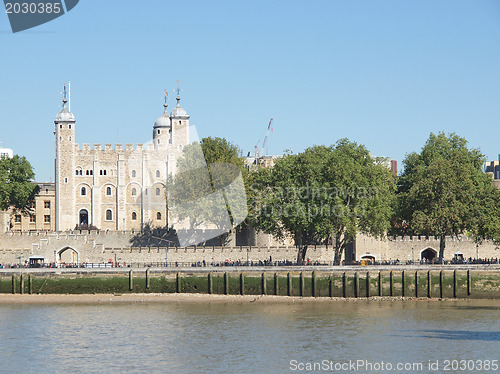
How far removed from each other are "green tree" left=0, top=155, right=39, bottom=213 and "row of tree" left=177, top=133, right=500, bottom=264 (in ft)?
93.9

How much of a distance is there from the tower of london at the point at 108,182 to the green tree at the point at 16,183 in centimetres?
364

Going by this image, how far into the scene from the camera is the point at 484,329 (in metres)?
54.7

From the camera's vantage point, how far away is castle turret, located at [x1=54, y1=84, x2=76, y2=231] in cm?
10525

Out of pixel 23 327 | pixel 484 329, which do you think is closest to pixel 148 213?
pixel 23 327

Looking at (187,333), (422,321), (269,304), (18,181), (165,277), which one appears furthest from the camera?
(18,181)

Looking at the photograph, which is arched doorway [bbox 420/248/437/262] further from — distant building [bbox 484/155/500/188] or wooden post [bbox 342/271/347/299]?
distant building [bbox 484/155/500/188]

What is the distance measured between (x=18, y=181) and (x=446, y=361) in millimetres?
68067

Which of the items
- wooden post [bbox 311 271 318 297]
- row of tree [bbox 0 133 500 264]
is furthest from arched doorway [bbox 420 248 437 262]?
wooden post [bbox 311 271 318 297]

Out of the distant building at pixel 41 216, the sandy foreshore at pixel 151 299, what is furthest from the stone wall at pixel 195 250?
the distant building at pixel 41 216

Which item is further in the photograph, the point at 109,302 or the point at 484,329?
the point at 109,302

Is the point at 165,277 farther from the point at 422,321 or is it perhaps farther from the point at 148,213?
the point at 148,213

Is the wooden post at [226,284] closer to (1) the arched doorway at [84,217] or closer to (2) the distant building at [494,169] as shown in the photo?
(1) the arched doorway at [84,217]

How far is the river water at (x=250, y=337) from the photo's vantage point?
45.3 meters

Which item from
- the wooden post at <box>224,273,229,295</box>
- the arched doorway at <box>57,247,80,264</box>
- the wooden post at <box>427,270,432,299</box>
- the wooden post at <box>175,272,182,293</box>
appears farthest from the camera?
the arched doorway at <box>57,247,80,264</box>
